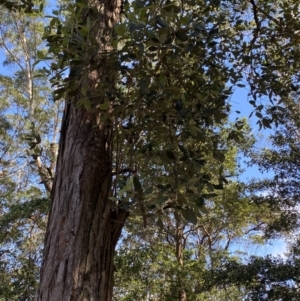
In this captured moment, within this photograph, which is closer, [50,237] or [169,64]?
[50,237]

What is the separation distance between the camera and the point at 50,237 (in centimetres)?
148

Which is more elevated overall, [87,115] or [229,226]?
[229,226]

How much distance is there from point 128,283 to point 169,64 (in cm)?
516

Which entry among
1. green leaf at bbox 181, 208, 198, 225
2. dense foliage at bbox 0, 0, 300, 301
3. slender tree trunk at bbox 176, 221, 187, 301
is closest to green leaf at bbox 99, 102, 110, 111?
dense foliage at bbox 0, 0, 300, 301

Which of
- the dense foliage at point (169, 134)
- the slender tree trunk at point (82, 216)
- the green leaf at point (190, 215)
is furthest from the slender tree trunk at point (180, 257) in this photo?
the green leaf at point (190, 215)

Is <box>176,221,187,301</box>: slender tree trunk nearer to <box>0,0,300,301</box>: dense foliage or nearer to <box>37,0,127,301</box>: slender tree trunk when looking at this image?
<box>0,0,300,301</box>: dense foliage

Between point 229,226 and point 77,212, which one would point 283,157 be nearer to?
point 229,226

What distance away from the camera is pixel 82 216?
4.84 feet

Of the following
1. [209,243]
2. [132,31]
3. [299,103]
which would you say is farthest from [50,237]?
[209,243]

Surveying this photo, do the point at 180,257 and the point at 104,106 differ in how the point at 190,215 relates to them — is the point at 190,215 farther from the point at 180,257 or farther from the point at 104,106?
the point at 180,257

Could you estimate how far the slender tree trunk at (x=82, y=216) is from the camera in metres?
1.37

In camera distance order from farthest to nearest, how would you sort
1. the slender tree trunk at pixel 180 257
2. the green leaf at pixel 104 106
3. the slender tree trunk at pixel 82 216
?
the slender tree trunk at pixel 180 257 → the green leaf at pixel 104 106 → the slender tree trunk at pixel 82 216

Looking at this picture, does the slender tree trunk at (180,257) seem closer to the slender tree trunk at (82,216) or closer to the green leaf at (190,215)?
the slender tree trunk at (82,216)

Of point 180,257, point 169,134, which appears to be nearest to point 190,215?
point 169,134
